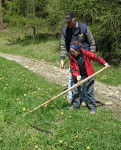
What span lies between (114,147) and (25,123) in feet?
5.93

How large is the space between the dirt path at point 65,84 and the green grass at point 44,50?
51 cm

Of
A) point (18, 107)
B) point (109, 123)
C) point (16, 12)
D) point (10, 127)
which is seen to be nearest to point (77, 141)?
point (109, 123)

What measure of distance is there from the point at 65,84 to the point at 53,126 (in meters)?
3.66

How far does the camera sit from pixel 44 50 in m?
13.8

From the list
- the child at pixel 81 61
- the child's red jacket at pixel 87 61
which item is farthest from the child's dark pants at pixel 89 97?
the child's red jacket at pixel 87 61

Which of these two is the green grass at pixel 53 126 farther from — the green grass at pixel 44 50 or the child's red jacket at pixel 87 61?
the green grass at pixel 44 50

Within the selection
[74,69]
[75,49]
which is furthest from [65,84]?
[75,49]

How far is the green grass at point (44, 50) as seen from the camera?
848 cm

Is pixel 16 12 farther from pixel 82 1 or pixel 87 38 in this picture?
pixel 87 38

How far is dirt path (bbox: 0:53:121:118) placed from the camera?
5693mm

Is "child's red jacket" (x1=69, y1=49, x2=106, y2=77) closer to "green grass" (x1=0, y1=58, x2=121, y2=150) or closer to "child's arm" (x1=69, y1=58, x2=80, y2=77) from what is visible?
"child's arm" (x1=69, y1=58, x2=80, y2=77)

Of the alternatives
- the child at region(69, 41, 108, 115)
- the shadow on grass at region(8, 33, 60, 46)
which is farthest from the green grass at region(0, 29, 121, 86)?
the child at region(69, 41, 108, 115)

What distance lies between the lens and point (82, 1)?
364 inches

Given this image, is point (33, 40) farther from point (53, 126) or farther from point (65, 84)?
point (53, 126)
